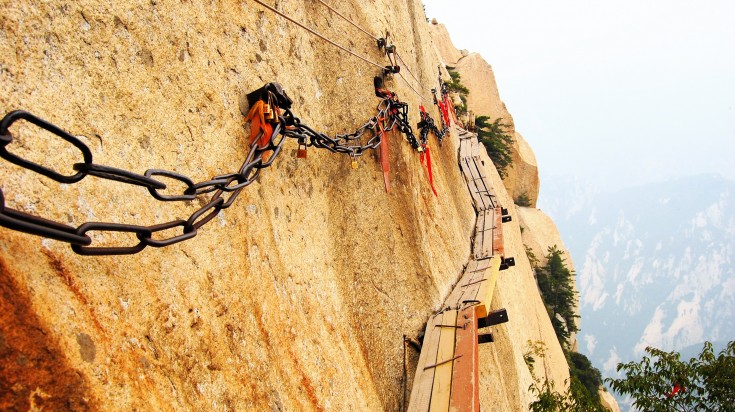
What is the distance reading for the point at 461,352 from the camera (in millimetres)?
4691

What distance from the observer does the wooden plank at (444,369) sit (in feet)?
14.0

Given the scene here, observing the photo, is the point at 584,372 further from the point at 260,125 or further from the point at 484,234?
the point at 260,125

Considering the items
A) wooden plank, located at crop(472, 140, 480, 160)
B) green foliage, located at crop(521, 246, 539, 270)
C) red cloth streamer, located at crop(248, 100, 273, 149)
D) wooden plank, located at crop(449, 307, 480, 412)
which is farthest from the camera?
green foliage, located at crop(521, 246, 539, 270)

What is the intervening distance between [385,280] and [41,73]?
12.3 ft

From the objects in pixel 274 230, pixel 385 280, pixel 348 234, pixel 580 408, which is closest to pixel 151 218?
pixel 274 230

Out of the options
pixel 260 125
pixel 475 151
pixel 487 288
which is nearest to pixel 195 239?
pixel 260 125

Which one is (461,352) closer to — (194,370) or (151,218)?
(194,370)

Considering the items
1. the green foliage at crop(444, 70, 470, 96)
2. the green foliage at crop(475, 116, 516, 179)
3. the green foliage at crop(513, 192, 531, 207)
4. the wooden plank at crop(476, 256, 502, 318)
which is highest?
the green foliage at crop(444, 70, 470, 96)

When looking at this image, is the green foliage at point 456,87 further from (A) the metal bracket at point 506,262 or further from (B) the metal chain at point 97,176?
(B) the metal chain at point 97,176

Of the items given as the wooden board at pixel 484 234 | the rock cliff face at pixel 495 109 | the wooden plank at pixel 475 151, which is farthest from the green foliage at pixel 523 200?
the wooden board at pixel 484 234

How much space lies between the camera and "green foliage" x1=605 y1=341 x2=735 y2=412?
7.46m

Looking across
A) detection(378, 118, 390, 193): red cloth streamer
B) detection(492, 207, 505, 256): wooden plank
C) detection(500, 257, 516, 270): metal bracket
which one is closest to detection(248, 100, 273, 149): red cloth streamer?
detection(378, 118, 390, 193): red cloth streamer

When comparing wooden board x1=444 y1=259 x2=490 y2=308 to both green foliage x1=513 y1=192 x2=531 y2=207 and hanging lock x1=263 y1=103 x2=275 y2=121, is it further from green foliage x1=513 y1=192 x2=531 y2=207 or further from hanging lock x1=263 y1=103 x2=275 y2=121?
green foliage x1=513 y1=192 x2=531 y2=207

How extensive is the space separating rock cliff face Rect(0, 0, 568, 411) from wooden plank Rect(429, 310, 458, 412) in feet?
1.36
